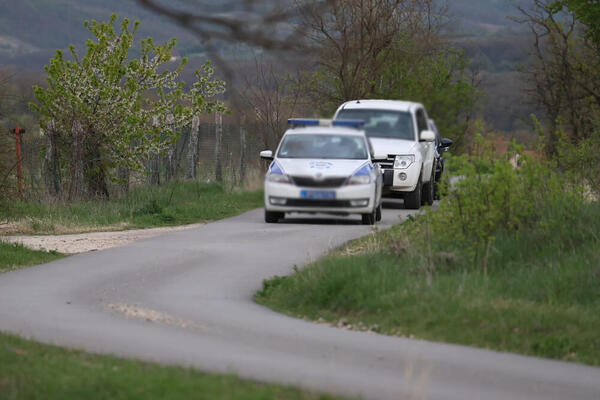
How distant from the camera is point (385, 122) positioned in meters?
20.1

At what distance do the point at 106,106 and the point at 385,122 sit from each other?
30.4 feet

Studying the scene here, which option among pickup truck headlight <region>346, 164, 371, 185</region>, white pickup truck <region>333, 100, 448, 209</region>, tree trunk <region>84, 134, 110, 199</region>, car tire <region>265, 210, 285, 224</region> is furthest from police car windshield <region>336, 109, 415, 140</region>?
tree trunk <region>84, 134, 110, 199</region>

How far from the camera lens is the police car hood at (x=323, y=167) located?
17656mm

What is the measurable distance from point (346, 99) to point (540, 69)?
18728mm

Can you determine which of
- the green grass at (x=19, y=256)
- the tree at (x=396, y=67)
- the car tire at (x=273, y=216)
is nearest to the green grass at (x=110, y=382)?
the tree at (x=396, y=67)

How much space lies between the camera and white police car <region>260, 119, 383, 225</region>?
17.3 metres

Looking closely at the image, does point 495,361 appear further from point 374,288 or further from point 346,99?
point 346,99

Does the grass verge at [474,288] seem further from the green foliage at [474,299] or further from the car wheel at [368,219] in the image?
the car wheel at [368,219]

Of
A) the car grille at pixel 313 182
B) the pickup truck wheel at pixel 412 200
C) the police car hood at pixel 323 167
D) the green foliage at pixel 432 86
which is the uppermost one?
the green foliage at pixel 432 86

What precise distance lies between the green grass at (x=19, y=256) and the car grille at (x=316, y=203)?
3751 mm

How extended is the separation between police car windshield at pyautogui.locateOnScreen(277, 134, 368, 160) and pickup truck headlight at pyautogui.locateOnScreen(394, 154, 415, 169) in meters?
0.54

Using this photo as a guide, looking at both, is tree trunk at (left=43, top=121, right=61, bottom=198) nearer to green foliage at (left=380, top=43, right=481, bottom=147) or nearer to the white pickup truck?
green foliage at (left=380, top=43, right=481, bottom=147)

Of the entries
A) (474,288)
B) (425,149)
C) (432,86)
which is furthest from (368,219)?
(474,288)

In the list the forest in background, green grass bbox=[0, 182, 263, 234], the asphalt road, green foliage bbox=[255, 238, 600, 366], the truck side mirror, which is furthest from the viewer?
green grass bbox=[0, 182, 263, 234]
